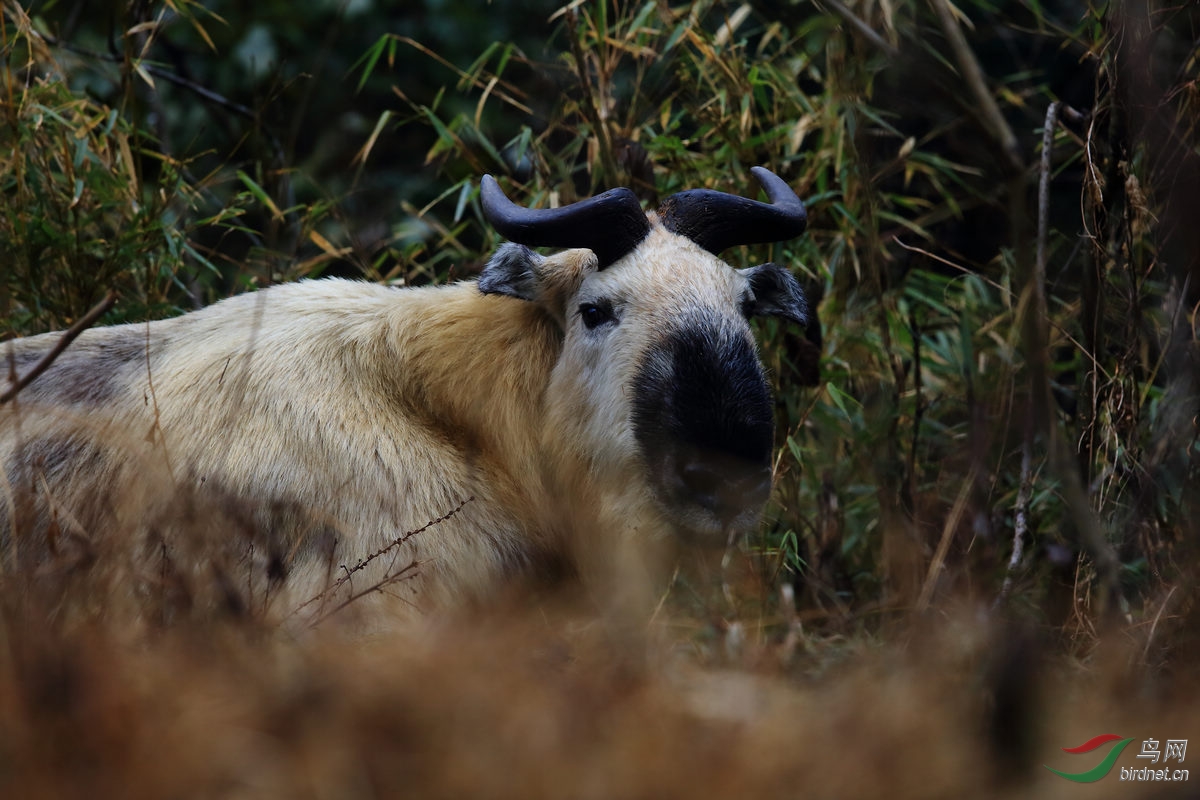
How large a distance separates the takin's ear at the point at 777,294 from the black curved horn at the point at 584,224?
0.60 meters

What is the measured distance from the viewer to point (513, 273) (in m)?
3.97

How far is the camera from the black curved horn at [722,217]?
410 centimetres

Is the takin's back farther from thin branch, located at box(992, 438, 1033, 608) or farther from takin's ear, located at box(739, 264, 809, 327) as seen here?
thin branch, located at box(992, 438, 1033, 608)

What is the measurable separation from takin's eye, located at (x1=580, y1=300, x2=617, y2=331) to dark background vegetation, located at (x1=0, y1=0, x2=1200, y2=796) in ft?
3.08

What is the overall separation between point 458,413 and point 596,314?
1.94ft

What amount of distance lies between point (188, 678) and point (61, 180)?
4122 millimetres

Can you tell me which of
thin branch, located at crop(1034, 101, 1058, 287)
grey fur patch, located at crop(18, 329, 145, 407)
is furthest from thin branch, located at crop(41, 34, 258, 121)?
thin branch, located at crop(1034, 101, 1058, 287)

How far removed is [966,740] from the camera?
1.88m

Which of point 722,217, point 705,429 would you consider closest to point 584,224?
point 722,217

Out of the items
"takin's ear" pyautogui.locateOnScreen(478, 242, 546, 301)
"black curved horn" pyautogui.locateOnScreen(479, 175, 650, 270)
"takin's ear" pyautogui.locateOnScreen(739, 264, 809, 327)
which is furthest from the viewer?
"takin's ear" pyautogui.locateOnScreen(739, 264, 809, 327)

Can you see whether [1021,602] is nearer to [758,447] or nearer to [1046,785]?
[758,447]

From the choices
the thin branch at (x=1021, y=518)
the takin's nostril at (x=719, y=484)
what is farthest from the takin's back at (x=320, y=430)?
the thin branch at (x=1021, y=518)

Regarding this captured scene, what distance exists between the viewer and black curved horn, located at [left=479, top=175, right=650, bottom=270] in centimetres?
377

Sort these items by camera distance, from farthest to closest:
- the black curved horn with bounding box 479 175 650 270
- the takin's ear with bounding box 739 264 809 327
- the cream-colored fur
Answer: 1. the takin's ear with bounding box 739 264 809 327
2. the black curved horn with bounding box 479 175 650 270
3. the cream-colored fur
